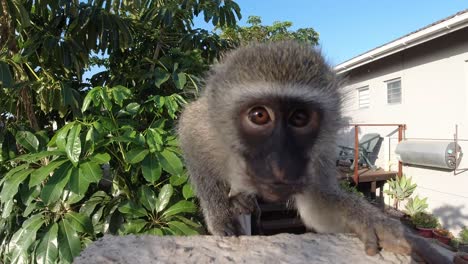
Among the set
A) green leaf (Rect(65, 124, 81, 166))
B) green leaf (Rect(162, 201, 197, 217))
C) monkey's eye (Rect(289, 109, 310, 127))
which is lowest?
green leaf (Rect(162, 201, 197, 217))

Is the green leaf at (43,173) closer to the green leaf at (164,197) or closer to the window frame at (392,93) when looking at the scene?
the green leaf at (164,197)

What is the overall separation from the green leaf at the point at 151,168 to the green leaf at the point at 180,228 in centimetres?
34

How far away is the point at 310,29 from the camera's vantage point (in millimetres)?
18734

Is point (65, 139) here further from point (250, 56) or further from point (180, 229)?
point (250, 56)

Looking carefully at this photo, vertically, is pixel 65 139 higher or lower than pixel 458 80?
lower

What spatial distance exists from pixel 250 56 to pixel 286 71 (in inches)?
9.3

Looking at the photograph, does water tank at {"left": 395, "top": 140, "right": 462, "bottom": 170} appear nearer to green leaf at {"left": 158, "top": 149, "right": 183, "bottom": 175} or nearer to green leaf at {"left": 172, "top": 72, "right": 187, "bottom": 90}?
green leaf at {"left": 172, "top": 72, "right": 187, "bottom": 90}

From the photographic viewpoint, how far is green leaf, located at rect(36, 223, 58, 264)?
2439 millimetres

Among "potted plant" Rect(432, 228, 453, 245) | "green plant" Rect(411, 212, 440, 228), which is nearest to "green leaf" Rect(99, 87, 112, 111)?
"potted plant" Rect(432, 228, 453, 245)

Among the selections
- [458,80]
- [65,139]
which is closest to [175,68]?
[65,139]

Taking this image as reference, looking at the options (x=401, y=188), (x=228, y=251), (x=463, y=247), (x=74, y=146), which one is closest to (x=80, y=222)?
(x=74, y=146)

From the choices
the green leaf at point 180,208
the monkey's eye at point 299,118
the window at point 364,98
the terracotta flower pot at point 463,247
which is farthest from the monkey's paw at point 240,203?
the window at point 364,98

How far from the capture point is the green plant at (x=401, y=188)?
7172mm

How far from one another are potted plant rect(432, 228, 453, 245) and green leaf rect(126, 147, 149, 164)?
16.7ft
